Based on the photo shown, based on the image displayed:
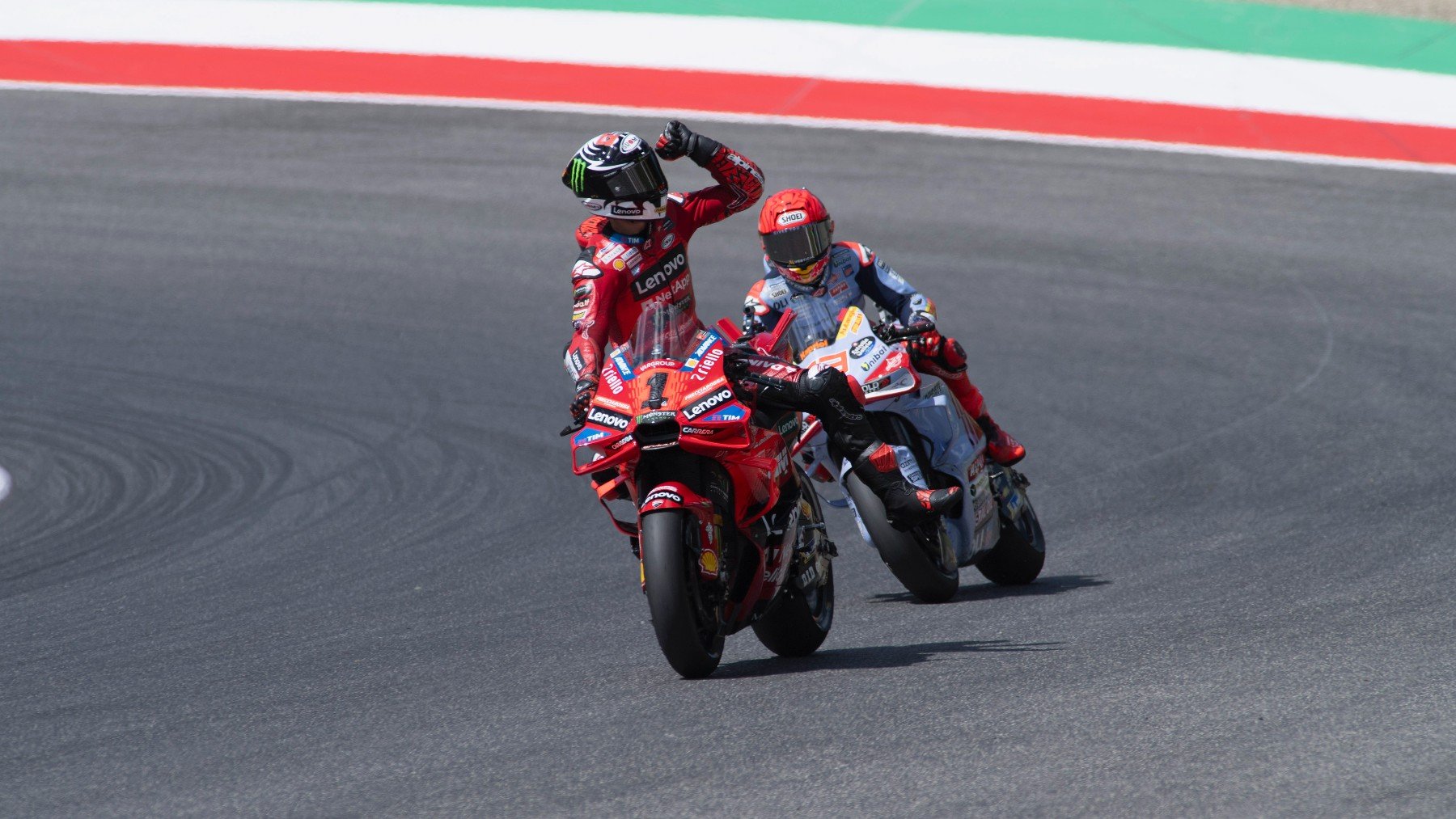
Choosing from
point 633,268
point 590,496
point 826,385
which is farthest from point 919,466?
point 590,496

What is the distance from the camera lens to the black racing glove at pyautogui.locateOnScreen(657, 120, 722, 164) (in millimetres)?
6703

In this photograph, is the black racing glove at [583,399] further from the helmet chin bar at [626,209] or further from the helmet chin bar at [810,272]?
the helmet chin bar at [810,272]

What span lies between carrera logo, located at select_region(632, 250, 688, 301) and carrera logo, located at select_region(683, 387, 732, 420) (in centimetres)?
94

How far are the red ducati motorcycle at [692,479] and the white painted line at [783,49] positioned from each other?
12585mm

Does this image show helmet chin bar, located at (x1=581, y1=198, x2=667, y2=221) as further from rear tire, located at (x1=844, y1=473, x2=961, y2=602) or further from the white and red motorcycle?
rear tire, located at (x1=844, y1=473, x2=961, y2=602)

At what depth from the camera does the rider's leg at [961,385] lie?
796 cm

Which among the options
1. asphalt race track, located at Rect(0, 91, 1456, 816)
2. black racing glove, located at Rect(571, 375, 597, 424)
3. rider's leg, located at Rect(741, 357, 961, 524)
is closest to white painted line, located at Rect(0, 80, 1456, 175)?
asphalt race track, located at Rect(0, 91, 1456, 816)

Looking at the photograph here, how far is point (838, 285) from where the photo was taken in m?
8.01

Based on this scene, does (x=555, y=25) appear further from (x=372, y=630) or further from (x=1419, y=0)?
(x=372, y=630)

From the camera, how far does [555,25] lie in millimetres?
19734

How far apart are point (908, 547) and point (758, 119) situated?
11.2m

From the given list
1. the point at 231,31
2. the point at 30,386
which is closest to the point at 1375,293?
the point at 30,386

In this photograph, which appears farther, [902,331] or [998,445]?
[998,445]

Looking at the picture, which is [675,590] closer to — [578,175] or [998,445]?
[578,175]
